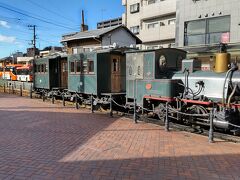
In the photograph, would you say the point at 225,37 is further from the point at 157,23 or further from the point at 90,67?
the point at 157,23

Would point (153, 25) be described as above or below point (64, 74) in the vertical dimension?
above

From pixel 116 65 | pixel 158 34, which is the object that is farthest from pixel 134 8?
pixel 116 65

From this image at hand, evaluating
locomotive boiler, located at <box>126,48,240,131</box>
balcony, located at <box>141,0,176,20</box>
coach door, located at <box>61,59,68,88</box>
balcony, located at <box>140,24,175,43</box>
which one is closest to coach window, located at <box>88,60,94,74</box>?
locomotive boiler, located at <box>126,48,240,131</box>

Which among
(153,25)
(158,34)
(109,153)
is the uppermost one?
(153,25)

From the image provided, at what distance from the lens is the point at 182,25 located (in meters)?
22.5

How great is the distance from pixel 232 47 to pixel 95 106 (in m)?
9.38

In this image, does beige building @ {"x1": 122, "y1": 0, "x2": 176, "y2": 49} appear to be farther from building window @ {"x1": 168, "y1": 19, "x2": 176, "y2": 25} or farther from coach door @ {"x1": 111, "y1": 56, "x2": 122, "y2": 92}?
coach door @ {"x1": 111, "y1": 56, "x2": 122, "y2": 92}

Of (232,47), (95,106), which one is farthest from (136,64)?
(232,47)

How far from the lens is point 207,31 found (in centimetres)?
2064

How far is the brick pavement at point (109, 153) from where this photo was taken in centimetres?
518

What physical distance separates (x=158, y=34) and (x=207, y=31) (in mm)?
11532

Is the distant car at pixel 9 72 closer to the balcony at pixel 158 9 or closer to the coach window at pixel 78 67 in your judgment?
the balcony at pixel 158 9

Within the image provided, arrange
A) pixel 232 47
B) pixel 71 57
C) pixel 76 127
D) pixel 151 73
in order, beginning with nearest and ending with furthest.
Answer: pixel 76 127 → pixel 151 73 → pixel 71 57 → pixel 232 47

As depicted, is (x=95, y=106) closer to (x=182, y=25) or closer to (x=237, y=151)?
(x=237, y=151)
